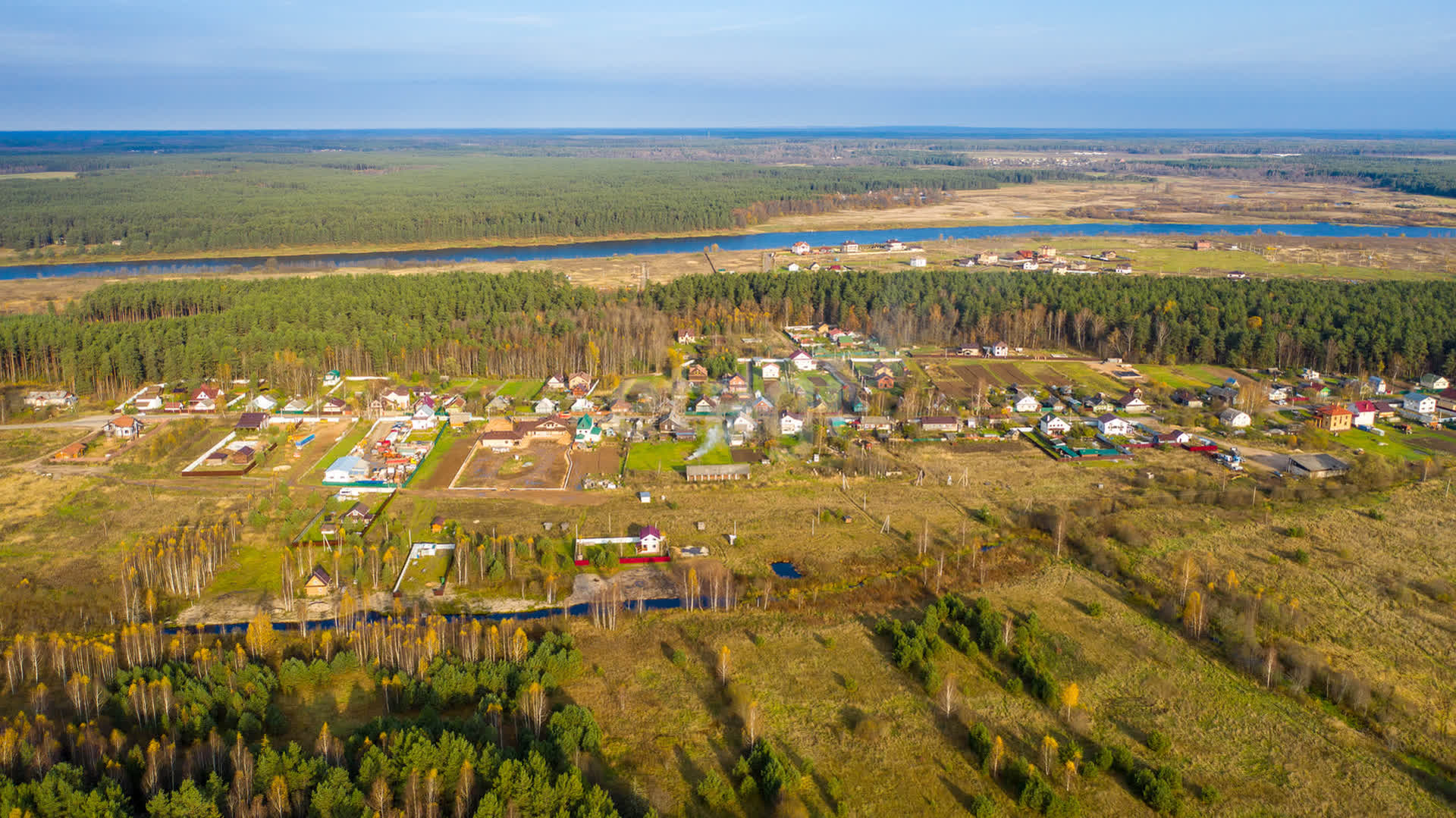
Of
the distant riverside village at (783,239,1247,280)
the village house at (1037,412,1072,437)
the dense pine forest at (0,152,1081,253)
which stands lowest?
the village house at (1037,412,1072,437)

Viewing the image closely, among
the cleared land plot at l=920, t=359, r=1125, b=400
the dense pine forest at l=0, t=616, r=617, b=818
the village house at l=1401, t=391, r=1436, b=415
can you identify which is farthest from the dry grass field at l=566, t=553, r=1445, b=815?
the village house at l=1401, t=391, r=1436, b=415

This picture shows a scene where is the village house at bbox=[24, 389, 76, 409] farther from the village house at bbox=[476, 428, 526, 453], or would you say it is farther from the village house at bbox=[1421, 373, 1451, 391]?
the village house at bbox=[1421, 373, 1451, 391]

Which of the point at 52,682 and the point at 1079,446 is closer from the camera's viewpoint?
the point at 52,682

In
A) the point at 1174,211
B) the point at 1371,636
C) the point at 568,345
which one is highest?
the point at 1174,211

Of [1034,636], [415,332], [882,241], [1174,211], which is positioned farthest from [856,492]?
[1174,211]

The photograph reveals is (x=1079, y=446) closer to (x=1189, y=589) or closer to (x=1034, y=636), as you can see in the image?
(x=1189, y=589)

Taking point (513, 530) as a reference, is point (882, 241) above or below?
above
